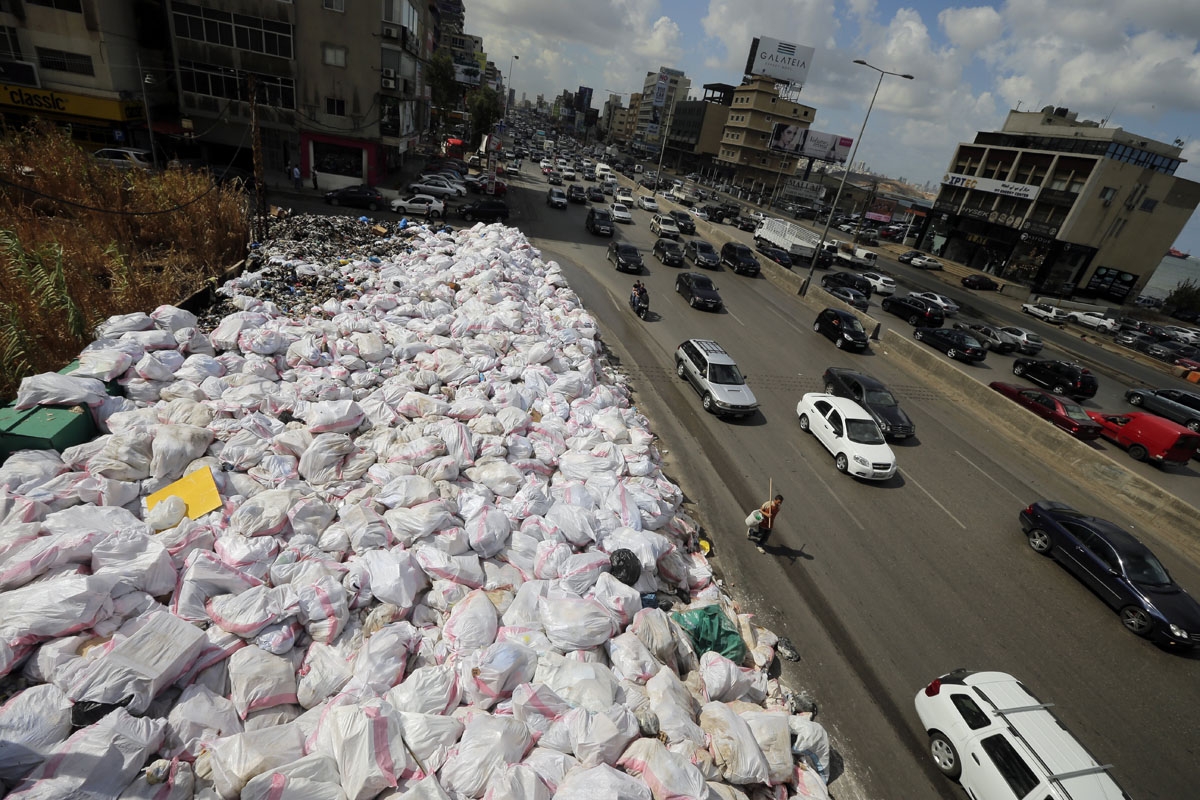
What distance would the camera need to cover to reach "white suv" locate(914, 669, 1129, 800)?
18.3 feet

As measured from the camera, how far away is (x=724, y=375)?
1418 centimetres

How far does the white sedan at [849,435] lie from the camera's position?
474 inches

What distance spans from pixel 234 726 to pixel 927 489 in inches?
528

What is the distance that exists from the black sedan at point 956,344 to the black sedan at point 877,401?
8.96 metres

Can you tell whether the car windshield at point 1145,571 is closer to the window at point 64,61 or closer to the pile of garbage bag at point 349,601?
the pile of garbage bag at point 349,601

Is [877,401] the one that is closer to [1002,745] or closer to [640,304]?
[640,304]

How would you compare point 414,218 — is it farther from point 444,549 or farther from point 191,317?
point 444,549

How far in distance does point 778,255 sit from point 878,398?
2046 centimetres

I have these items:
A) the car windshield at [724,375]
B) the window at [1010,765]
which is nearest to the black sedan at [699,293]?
the car windshield at [724,375]

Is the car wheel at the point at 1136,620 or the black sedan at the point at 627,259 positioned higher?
the black sedan at the point at 627,259

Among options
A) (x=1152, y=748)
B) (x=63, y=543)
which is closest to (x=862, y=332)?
(x=1152, y=748)

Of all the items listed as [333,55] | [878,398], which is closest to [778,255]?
[878,398]

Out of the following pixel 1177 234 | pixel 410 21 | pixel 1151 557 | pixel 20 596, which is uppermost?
pixel 410 21

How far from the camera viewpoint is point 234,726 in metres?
4.33
